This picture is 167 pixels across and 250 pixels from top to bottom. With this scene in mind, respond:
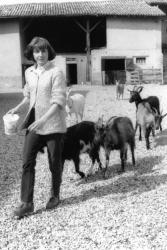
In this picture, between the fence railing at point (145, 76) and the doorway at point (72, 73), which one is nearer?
the fence railing at point (145, 76)

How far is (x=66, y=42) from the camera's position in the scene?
3300cm

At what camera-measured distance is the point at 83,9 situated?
97.0 ft

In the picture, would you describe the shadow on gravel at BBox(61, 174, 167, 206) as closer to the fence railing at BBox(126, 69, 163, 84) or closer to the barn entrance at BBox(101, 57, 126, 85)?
the fence railing at BBox(126, 69, 163, 84)

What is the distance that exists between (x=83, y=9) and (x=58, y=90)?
26294 millimetres

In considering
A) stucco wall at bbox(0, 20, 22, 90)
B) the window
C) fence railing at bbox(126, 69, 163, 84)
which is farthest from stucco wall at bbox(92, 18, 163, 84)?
stucco wall at bbox(0, 20, 22, 90)

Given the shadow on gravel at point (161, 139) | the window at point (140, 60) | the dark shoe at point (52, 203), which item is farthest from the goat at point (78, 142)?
the window at point (140, 60)

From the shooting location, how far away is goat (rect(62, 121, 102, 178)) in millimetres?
5992

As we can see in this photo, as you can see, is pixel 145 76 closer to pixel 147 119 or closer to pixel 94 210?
pixel 147 119

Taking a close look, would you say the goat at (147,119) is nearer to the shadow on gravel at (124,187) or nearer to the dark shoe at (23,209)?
the shadow on gravel at (124,187)

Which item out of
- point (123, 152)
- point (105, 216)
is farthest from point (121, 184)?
point (105, 216)

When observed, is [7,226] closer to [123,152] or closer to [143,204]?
[143,204]

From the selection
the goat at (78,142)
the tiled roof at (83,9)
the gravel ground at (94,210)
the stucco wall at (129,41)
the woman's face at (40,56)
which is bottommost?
the gravel ground at (94,210)

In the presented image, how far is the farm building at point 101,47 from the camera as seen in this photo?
95.8 feet

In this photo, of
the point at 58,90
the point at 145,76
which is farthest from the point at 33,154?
the point at 145,76
